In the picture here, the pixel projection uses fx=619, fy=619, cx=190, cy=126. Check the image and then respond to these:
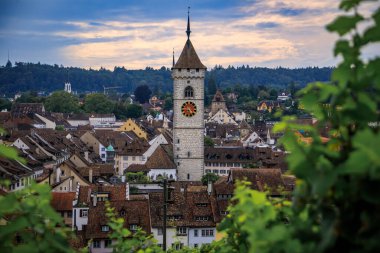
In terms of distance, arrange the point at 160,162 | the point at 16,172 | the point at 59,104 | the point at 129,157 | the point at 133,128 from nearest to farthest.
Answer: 1. the point at 16,172
2. the point at 160,162
3. the point at 129,157
4. the point at 133,128
5. the point at 59,104

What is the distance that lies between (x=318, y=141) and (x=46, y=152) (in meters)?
58.9

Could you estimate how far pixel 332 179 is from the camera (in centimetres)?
282

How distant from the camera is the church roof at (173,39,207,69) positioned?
172ft

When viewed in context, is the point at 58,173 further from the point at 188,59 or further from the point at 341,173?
the point at 341,173

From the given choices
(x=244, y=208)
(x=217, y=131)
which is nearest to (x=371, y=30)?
(x=244, y=208)

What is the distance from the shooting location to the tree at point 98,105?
148000mm

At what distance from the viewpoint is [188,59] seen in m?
52.8

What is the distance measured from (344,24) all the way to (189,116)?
49297mm

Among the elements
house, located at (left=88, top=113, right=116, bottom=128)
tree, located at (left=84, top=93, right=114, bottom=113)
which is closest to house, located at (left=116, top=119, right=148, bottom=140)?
house, located at (left=88, top=113, right=116, bottom=128)

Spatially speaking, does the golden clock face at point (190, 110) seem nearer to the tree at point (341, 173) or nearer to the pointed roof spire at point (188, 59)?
the pointed roof spire at point (188, 59)

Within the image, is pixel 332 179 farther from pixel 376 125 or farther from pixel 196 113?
pixel 196 113

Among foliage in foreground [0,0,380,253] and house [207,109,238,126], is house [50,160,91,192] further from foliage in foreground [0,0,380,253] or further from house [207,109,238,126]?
house [207,109,238,126]

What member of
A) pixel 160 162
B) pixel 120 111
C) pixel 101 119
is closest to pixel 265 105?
pixel 120 111

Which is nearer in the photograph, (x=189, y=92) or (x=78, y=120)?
(x=189, y=92)
